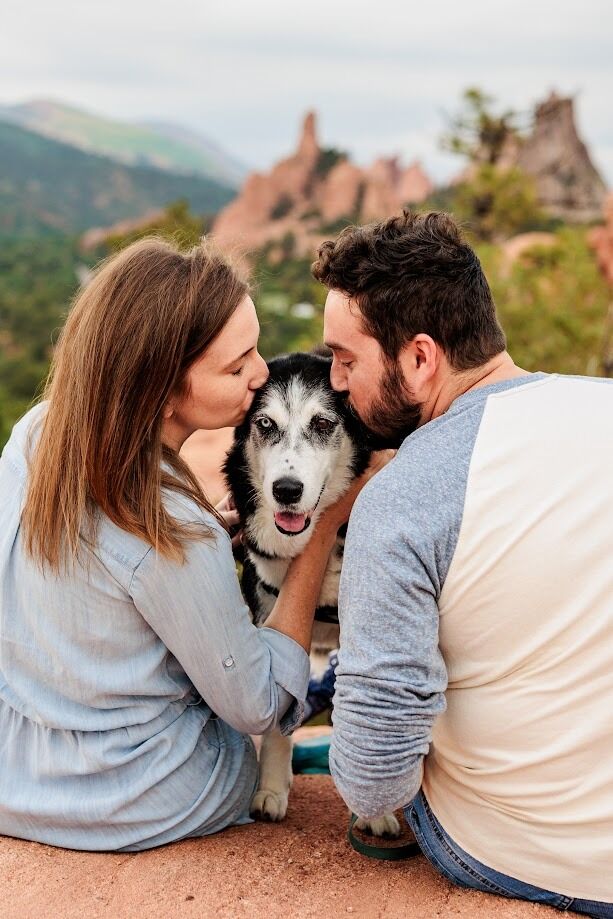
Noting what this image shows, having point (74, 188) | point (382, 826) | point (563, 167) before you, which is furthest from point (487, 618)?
point (74, 188)

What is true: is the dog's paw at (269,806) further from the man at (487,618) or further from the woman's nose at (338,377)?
the woman's nose at (338,377)

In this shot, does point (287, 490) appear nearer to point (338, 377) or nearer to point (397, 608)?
point (338, 377)

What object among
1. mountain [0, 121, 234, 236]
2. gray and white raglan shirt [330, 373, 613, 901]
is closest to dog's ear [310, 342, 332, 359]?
gray and white raglan shirt [330, 373, 613, 901]

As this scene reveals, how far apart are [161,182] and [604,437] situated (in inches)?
4180

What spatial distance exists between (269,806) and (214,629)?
0.93m

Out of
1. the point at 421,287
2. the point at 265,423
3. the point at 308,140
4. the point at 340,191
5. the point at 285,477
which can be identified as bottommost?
the point at 340,191

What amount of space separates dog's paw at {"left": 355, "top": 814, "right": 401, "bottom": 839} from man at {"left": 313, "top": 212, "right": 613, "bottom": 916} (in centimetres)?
55

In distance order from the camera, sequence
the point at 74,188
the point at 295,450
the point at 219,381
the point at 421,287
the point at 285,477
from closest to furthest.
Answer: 1. the point at 421,287
2. the point at 219,381
3. the point at 285,477
4. the point at 295,450
5. the point at 74,188

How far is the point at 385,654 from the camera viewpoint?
2.09 meters

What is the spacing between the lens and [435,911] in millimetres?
2322

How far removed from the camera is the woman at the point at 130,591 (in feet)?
8.07

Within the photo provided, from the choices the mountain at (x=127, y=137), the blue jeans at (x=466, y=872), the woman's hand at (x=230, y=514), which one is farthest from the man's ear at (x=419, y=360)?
the mountain at (x=127, y=137)

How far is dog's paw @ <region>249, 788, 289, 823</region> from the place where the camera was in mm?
3074

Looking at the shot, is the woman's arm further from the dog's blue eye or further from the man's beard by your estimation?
the dog's blue eye
